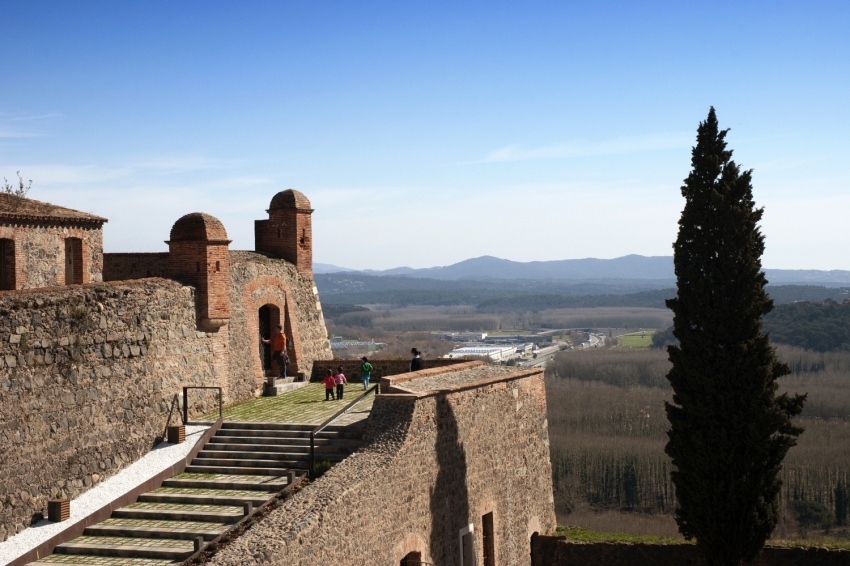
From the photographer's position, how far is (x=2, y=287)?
78.9ft

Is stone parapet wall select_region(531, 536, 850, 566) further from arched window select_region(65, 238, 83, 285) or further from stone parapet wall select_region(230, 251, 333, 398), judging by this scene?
arched window select_region(65, 238, 83, 285)

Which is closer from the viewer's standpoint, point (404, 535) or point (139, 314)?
point (404, 535)

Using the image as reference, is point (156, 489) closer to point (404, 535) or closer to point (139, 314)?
point (139, 314)

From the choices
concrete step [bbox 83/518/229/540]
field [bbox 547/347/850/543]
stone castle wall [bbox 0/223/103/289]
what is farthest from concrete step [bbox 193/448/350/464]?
field [bbox 547/347/850/543]

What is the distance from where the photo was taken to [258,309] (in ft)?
79.2

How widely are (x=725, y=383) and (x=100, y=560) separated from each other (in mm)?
11763

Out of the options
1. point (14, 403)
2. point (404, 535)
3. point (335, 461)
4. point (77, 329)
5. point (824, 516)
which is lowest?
point (824, 516)

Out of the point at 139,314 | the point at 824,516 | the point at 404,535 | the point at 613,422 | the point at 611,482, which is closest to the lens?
the point at 404,535

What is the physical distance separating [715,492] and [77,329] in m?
12.3

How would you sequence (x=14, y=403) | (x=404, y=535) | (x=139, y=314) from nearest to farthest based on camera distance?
(x=14, y=403) < (x=404, y=535) < (x=139, y=314)

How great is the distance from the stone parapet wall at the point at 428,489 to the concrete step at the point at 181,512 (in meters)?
1.64

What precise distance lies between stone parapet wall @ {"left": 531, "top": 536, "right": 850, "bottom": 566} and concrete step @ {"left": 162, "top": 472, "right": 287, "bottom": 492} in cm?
716

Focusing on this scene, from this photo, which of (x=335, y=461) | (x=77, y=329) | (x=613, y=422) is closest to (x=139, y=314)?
(x=77, y=329)

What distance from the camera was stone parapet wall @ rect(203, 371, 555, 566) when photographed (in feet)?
47.1
